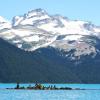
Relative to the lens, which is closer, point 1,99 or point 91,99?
point 1,99

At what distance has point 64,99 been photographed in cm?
15888

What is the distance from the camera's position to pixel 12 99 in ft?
491

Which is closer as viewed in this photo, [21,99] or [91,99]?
[21,99]

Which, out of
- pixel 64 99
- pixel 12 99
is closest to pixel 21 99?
pixel 12 99

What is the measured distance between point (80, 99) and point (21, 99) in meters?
19.8

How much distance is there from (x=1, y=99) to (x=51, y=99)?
658 inches

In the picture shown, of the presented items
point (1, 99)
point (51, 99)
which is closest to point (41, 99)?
point (51, 99)

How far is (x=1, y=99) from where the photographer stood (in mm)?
148125

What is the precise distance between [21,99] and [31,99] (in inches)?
174

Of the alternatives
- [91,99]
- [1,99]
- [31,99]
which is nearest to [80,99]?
[91,99]

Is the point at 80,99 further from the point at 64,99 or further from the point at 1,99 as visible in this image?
the point at 1,99

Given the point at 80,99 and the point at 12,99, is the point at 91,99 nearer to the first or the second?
the point at 80,99

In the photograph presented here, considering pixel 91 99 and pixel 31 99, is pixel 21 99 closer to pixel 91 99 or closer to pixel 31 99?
pixel 31 99

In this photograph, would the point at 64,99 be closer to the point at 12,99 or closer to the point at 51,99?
the point at 51,99
